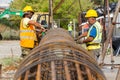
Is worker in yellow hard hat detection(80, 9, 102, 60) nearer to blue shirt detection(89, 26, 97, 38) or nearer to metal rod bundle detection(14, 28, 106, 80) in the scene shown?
blue shirt detection(89, 26, 97, 38)

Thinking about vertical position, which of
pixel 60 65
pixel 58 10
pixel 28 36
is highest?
pixel 60 65

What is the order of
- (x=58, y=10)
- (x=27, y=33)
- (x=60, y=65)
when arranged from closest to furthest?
(x=60, y=65) → (x=27, y=33) → (x=58, y=10)

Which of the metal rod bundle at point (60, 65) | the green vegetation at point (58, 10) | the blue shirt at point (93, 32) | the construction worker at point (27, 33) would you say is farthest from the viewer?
the green vegetation at point (58, 10)

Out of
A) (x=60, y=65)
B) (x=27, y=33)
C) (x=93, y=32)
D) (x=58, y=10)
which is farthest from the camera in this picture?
(x=58, y=10)

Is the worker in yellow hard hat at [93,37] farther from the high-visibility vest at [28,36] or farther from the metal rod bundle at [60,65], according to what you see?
the metal rod bundle at [60,65]

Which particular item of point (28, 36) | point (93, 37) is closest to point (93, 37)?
point (93, 37)

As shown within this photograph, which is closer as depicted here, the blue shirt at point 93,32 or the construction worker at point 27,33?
the blue shirt at point 93,32

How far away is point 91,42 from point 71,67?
4548 millimetres

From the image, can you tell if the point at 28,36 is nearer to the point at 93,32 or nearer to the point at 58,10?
the point at 93,32

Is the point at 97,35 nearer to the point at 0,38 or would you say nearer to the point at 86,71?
the point at 86,71

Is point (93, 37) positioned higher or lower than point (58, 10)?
higher

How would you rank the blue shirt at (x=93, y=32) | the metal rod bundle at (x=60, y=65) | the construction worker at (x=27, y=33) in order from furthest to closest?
1. the construction worker at (x=27, y=33)
2. the blue shirt at (x=93, y=32)
3. the metal rod bundle at (x=60, y=65)

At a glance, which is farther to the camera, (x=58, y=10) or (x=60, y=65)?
(x=58, y=10)

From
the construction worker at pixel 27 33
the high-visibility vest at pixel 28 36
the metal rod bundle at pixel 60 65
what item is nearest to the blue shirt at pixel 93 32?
the construction worker at pixel 27 33
